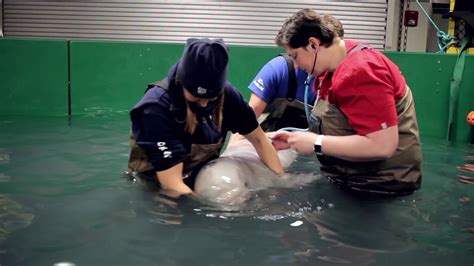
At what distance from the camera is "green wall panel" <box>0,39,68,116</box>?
6.22m

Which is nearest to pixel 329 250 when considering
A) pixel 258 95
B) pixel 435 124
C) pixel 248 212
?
pixel 248 212

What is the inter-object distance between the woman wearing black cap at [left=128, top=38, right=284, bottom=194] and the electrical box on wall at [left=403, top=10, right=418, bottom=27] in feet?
17.7

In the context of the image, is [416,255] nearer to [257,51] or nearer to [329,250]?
[329,250]

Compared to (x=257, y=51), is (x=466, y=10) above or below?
above

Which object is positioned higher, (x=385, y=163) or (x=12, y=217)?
(x=385, y=163)

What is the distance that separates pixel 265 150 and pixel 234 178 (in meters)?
0.38

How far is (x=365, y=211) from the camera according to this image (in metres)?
2.90

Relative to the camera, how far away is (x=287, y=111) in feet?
13.3

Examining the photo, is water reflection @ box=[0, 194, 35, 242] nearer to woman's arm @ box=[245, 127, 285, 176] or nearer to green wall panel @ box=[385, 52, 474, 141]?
woman's arm @ box=[245, 127, 285, 176]

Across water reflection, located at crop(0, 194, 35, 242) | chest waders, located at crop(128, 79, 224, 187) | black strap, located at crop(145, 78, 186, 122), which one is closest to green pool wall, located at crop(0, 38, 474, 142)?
chest waders, located at crop(128, 79, 224, 187)

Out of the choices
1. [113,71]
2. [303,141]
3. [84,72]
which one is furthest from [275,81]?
[84,72]

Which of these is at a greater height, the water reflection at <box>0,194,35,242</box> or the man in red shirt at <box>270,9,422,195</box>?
the man in red shirt at <box>270,9,422,195</box>

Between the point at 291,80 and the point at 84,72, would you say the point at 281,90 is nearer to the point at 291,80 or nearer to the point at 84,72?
the point at 291,80

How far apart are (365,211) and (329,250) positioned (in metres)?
0.64
